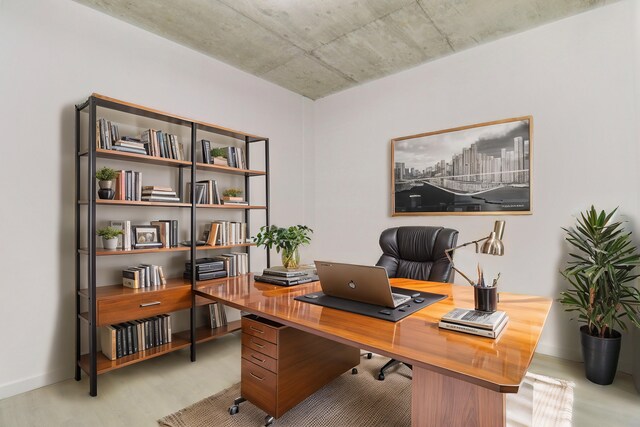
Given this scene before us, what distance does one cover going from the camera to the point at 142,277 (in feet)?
8.66

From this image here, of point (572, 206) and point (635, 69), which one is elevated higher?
point (635, 69)

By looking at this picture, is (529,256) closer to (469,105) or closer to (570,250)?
(570,250)

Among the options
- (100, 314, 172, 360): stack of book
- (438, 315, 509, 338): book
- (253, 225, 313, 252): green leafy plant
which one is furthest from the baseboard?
(438, 315, 509, 338): book

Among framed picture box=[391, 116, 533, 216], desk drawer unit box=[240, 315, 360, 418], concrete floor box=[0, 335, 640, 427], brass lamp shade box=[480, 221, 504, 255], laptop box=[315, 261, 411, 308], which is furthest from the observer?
framed picture box=[391, 116, 533, 216]

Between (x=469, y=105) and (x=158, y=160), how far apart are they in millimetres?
2838

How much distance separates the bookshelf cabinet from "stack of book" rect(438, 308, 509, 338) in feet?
5.74

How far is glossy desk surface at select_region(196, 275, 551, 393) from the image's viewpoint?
40.1 inches

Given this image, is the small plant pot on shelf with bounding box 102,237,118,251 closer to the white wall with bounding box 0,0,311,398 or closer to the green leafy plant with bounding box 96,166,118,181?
the white wall with bounding box 0,0,311,398

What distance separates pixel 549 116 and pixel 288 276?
8.26ft

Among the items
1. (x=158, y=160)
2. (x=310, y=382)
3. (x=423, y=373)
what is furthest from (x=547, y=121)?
(x=158, y=160)

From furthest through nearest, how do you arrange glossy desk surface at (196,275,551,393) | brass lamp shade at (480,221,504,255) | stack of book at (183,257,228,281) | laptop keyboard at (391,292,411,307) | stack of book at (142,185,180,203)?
stack of book at (183,257,228,281)
stack of book at (142,185,180,203)
laptop keyboard at (391,292,411,307)
brass lamp shade at (480,221,504,255)
glossy desk surface at (196,275,551,393)

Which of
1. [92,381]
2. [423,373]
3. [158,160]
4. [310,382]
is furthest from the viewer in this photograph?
[158,160]

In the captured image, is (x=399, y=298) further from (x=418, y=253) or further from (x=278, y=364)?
(x=418, y=253)

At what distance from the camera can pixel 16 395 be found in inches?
88.0
